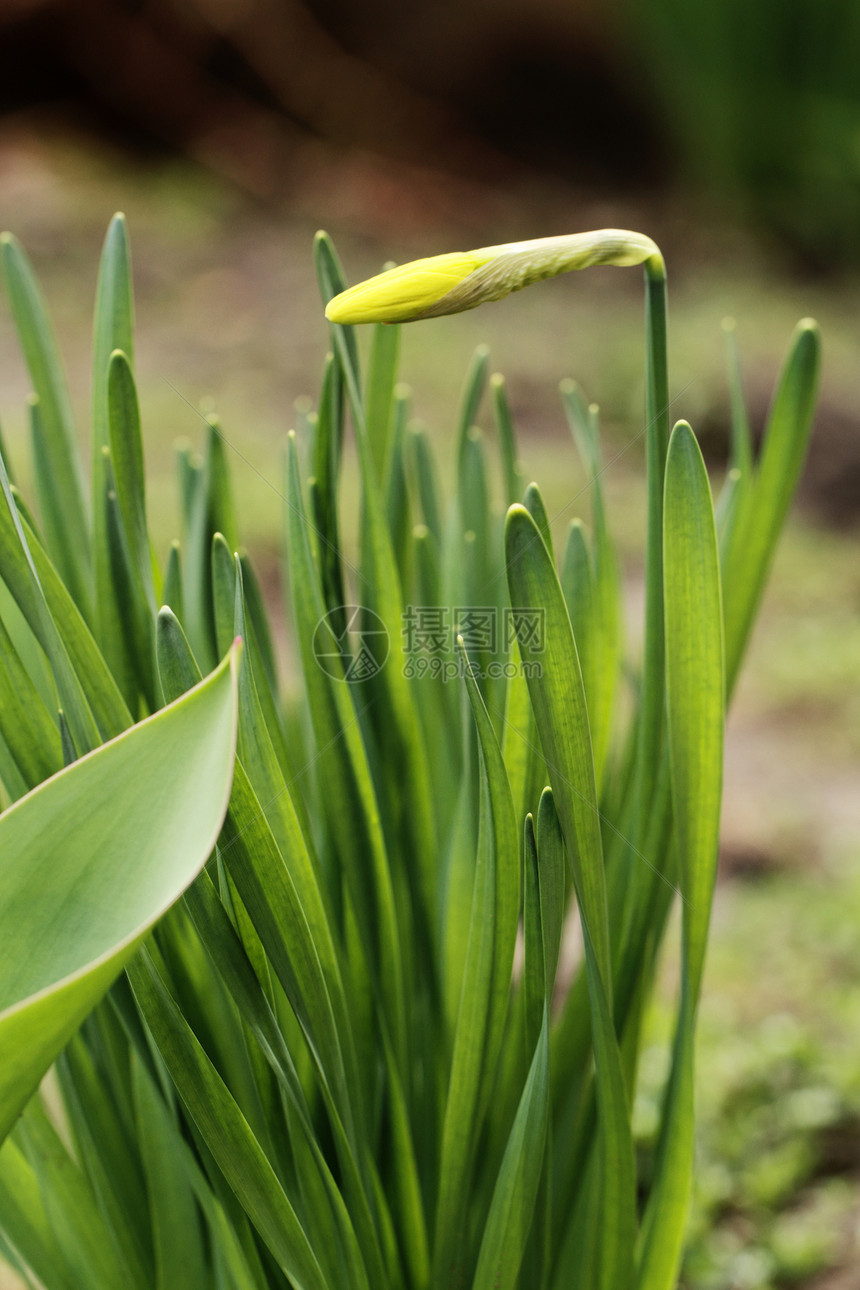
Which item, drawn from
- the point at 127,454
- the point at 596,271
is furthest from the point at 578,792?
the point at 596,271

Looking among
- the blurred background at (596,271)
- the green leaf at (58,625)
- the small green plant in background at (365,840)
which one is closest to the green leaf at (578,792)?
the small green plant in background at (365,840)

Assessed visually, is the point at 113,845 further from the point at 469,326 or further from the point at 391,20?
the point at 391,20

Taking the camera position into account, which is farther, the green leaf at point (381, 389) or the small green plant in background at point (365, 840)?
the green leaf at point (381, 389)

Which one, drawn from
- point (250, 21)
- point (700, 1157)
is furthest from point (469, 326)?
point (700, 1157)

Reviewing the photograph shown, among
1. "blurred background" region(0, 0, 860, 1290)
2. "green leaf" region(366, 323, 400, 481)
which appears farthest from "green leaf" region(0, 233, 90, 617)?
"blurred background" region(0, 0, 860, 1290)

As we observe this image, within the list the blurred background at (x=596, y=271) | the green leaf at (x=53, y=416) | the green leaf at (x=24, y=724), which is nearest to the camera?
the green leaf at (x=24, y=724)

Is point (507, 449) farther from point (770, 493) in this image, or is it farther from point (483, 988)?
point (483, 988)

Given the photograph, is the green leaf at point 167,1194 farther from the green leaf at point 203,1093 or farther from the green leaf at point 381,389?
the green leaf at point 381,389

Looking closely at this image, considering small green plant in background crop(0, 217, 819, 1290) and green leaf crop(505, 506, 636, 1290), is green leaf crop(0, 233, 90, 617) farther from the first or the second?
green leaf crop(505, 506, 636, 1290)
